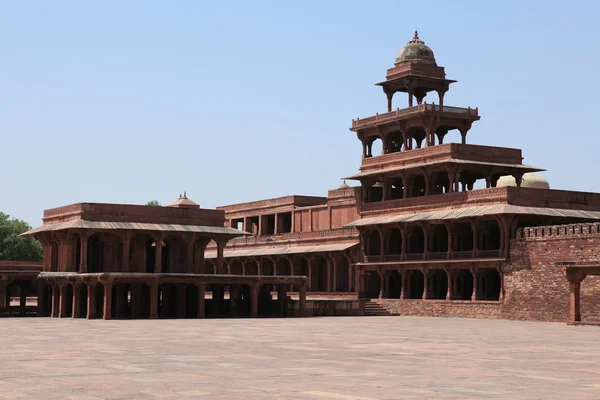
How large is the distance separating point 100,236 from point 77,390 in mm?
45277

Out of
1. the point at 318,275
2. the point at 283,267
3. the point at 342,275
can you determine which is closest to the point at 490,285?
the point at 342,275

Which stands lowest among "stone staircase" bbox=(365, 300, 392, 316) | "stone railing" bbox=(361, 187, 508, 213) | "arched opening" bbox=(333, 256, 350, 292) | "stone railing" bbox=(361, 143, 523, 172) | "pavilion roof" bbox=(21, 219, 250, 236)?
"stone staircase" bbox=(365, 300, 392, 316)

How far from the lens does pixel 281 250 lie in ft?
267

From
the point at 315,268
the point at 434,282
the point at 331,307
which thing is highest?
the point at 315,268

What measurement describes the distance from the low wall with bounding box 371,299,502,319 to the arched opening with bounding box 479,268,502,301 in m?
2.02

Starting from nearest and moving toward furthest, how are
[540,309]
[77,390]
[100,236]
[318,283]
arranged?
[77,390] < [540,309] < [100,236] < [318,283]

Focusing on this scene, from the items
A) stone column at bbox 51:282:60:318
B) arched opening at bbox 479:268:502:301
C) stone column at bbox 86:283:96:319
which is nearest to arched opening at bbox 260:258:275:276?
arched opening at bbox 479:268:502:301

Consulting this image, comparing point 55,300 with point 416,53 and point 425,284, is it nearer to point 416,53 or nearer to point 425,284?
point 425,284

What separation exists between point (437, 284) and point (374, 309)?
4.64m

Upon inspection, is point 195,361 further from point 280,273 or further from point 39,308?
point 280,273

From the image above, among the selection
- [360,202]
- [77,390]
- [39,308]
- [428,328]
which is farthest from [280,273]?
[77,390]

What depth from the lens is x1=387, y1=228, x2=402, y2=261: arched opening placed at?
70938 mm

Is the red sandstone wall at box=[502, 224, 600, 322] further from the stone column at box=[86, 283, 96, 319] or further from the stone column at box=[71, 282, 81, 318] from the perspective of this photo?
the stone column at box=[71, 282, 81, 318]

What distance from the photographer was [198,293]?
58.0 m
